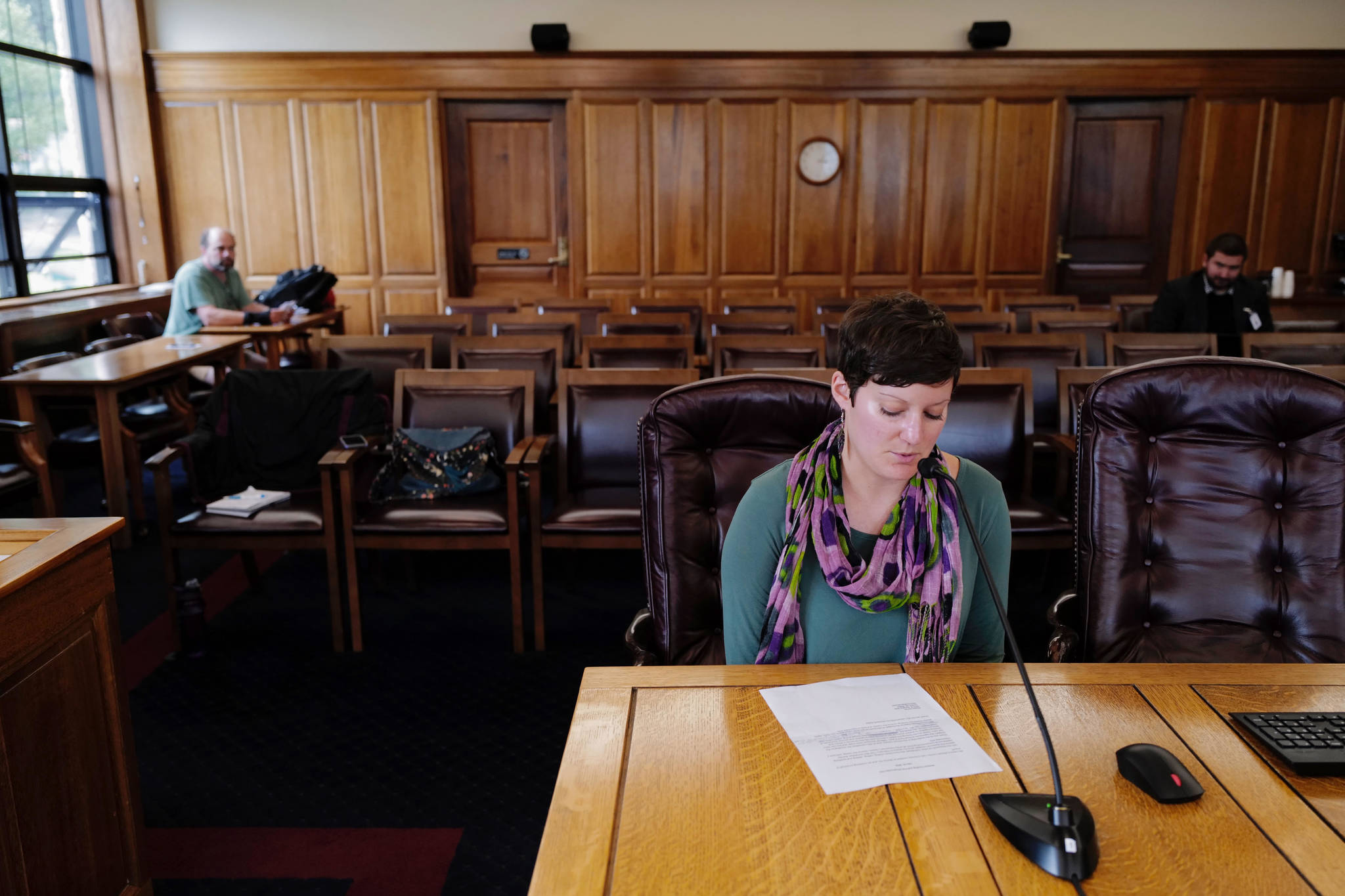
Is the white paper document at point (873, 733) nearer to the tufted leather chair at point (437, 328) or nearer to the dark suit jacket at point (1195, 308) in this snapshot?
the tufted leather chair at point (437, 328)

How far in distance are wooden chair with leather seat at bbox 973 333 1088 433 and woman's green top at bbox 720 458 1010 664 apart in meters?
2.60

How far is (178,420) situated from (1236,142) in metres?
7.81

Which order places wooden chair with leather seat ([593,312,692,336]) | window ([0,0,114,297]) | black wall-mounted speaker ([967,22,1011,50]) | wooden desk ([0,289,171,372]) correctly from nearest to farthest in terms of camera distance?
wooden chair with leather seat ([593,312,692,336]) → wooden desk ([0,289,171,372]) → window ([0,0,114,297]) → black wall-mounted speaker ([967,22,1011,50])

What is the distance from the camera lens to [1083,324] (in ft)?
16.5

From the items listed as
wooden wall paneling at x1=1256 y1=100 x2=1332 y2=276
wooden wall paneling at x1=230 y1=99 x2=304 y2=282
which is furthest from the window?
wooden wall paneling at x1=1256 y1=100 x2=1332 y2=276

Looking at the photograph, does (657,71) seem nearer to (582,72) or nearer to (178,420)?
(582,72)

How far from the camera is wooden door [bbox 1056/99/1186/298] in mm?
7590

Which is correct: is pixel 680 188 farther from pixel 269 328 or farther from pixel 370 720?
pixel 370 720

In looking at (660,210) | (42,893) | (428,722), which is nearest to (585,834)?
(42,893)

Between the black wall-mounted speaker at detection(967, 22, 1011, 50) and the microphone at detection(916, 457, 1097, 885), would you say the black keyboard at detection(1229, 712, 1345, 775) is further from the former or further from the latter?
the black wall-mounted speaker at detection(967, 22, 1011, 50)

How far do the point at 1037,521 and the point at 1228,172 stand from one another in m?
6.19

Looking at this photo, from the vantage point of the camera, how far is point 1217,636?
5.92 ft

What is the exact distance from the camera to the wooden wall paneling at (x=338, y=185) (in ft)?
24.5

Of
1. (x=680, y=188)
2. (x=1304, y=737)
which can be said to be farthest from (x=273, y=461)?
(x=680, y=188)
